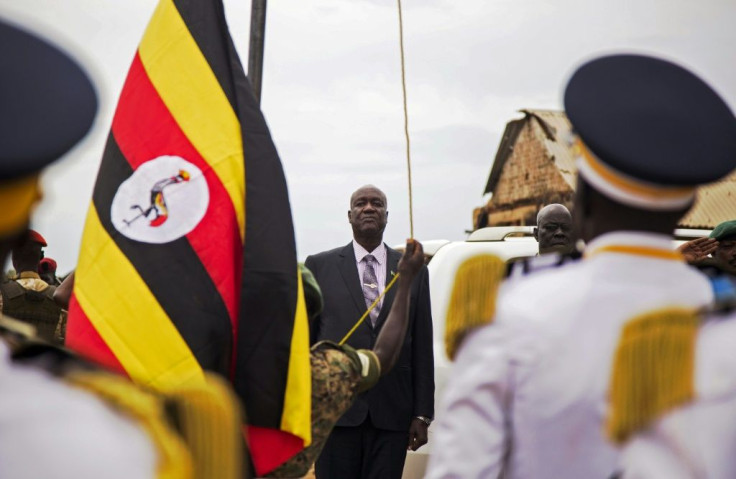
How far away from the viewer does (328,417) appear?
2.81m

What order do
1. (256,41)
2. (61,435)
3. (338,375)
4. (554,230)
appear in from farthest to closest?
(554,230)
(256,41)
(338,375)
(61,435)

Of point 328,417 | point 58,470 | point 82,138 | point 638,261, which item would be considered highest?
point 82,138

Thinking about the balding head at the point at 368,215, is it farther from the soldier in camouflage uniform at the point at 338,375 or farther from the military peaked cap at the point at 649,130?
the military peaked cap at the point at 649,130

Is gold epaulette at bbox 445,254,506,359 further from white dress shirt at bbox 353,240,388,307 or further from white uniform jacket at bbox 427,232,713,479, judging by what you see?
white dress shirt at bbox 353,240,388,307

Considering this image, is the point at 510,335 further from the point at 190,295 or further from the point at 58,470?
the point at 190,295

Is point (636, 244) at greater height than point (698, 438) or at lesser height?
greater

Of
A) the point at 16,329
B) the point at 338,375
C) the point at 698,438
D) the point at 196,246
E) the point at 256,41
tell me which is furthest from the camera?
the point at 256,41

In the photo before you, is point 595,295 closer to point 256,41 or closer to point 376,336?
point 376,336

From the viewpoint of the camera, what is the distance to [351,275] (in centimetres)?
476

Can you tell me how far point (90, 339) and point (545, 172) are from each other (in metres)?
17.4

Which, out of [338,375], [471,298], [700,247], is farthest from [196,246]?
[700,247]

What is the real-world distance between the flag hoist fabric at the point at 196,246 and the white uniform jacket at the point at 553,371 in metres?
1.16

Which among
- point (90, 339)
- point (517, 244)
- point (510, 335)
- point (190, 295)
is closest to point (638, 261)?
point (510, 335)

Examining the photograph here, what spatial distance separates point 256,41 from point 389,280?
58.6 inches
